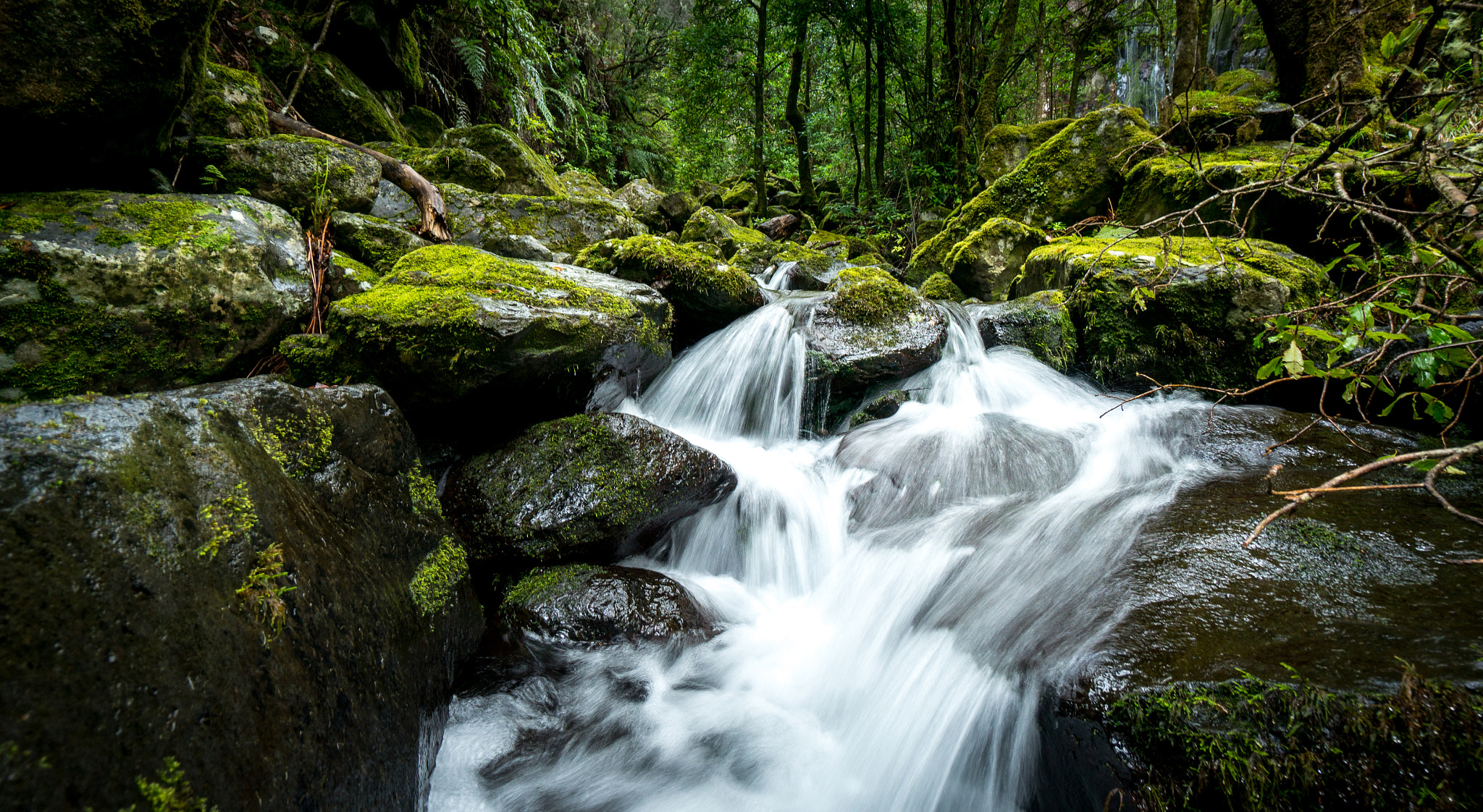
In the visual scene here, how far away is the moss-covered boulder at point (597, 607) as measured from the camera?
290cm

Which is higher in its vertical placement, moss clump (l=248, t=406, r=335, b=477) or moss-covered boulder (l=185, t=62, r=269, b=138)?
moss-covered boulder (l=185, t=62, r=269, b=138)

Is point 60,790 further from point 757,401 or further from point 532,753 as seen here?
point 757,401

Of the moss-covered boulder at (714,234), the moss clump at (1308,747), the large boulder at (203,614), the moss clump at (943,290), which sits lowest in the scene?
the moss clump at (1308,747)

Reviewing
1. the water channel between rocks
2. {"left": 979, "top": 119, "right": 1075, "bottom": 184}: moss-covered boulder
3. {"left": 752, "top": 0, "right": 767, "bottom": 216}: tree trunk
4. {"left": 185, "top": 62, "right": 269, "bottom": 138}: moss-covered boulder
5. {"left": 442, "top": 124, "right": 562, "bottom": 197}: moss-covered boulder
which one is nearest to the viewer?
the water channel between rocks

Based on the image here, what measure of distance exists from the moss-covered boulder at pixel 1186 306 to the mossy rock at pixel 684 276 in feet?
10.6

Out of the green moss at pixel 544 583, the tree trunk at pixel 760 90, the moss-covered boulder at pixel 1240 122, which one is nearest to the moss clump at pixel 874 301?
the green moss at pixel 544 583

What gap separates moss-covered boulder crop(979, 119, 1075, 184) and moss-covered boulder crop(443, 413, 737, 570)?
8.34 metres

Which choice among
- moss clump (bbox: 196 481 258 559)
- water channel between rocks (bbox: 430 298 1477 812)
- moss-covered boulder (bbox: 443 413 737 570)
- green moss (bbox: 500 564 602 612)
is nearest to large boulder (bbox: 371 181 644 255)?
moss-covered boulder (bbox: 443 413 737 570)

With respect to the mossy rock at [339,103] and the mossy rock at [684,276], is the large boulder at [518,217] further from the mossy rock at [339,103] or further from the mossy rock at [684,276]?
the mossy rock at [339,103]

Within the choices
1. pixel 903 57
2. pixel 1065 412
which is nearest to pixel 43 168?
pixel 1065 412

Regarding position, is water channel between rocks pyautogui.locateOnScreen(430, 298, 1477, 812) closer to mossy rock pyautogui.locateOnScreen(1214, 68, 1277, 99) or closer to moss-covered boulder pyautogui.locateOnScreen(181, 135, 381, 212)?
moss-covered boulder pyautogui.locateOnScreen(181, 135, 381, 212)

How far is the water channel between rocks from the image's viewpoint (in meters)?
2.13

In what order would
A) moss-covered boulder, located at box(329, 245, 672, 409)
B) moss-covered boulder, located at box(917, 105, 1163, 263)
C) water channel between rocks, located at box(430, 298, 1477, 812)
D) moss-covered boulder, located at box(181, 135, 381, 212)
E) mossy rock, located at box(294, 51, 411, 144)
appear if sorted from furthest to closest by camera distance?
moss-covered boulder, located at box(917, 105, 1163, 263), mossy rock, located at box(294, 51, 411, 144), moss-covered boulder, located at box(181, 135, 381, 212), moss-covered boulder, located at box(329, 245, 672, 409), water channel between rocks, located at box(430, 298, 1477, 812)

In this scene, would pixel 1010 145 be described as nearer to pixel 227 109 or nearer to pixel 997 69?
pixel 997 69
